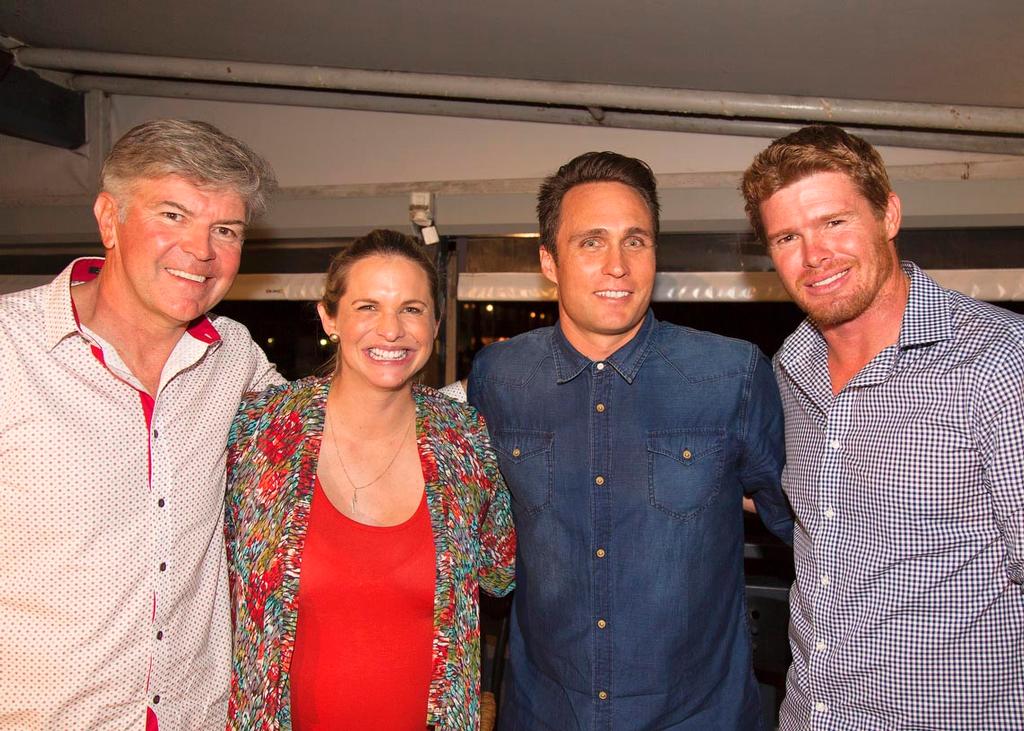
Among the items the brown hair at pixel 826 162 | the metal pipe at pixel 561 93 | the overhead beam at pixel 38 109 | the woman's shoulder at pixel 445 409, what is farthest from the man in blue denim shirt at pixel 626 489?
the overhead beam at pixel 38 109

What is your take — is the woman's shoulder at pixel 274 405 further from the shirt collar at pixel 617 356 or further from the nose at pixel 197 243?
the shirt collar at pixel 617 356

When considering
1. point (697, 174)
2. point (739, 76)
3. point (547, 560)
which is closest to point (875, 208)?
point (547, 560)

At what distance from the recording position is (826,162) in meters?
1.83

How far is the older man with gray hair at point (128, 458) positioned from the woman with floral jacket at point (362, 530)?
135 millimetres

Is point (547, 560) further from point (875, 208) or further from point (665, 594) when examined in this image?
point (875, 208)

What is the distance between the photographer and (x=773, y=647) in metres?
2.61

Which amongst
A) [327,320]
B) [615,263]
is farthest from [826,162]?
[327,320]

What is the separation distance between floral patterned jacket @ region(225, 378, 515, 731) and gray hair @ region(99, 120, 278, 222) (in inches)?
24.7

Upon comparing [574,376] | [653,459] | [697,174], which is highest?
[697,174]

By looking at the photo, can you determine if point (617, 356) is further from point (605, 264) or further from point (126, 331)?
point (126, 331)

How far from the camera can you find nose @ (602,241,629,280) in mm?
1945

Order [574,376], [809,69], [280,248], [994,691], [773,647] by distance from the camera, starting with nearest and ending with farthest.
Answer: [994,691] → [574,376] → [773,647] → [809,69] → [280,248]

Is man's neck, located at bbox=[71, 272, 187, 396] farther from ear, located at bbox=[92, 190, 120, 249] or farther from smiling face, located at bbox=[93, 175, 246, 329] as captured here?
ear, located at bbox=[92, 190, 120, 249]

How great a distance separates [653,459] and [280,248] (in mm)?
4557
